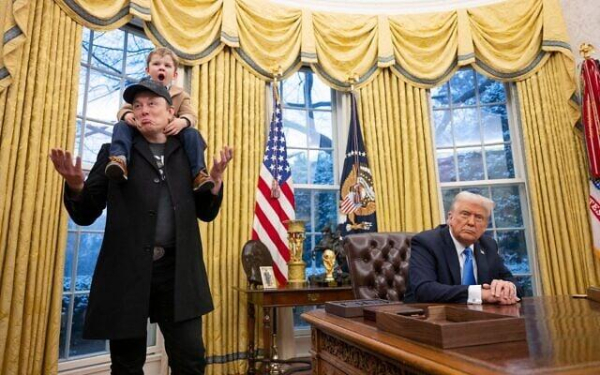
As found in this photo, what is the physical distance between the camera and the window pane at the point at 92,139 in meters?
3.03

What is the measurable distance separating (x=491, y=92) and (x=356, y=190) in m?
2.02

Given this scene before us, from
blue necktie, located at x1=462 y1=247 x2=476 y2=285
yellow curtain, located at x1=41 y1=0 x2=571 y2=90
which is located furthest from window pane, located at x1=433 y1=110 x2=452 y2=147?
blue necktie, located at x1=462 y1=247 x2=476 y2=285

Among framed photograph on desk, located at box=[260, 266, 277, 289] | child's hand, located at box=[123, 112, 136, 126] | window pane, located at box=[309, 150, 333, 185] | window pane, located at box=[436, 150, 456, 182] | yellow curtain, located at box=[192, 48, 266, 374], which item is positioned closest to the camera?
child's hand, located at box=[123, 112, 136, 126]

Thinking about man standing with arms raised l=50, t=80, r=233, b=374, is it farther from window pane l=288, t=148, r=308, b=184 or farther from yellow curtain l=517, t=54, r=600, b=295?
yellow curtain l=517, t=54, r=600, b=295

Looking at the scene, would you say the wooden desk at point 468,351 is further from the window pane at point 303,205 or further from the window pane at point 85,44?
the window pane at point 85,44

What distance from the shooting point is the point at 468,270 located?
1.91 meters

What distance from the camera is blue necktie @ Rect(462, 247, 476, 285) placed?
6.13 ft

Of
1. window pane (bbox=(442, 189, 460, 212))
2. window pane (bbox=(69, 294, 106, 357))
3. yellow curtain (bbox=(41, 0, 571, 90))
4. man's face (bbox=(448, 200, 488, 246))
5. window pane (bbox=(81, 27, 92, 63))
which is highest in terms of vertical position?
yellow curtain (bbox=(41, 0, 571, 90))

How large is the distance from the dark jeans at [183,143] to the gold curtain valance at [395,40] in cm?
221

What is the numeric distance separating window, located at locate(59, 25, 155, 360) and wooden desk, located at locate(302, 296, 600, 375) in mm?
2331

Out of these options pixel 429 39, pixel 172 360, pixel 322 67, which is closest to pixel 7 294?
pixel 172 360

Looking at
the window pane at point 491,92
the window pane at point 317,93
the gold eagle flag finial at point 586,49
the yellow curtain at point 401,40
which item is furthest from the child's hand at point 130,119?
the gold eagle flag finial at point 586,49

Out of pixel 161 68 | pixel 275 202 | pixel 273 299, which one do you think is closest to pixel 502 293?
pixel 273 299

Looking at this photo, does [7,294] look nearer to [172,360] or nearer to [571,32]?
[172,360]
